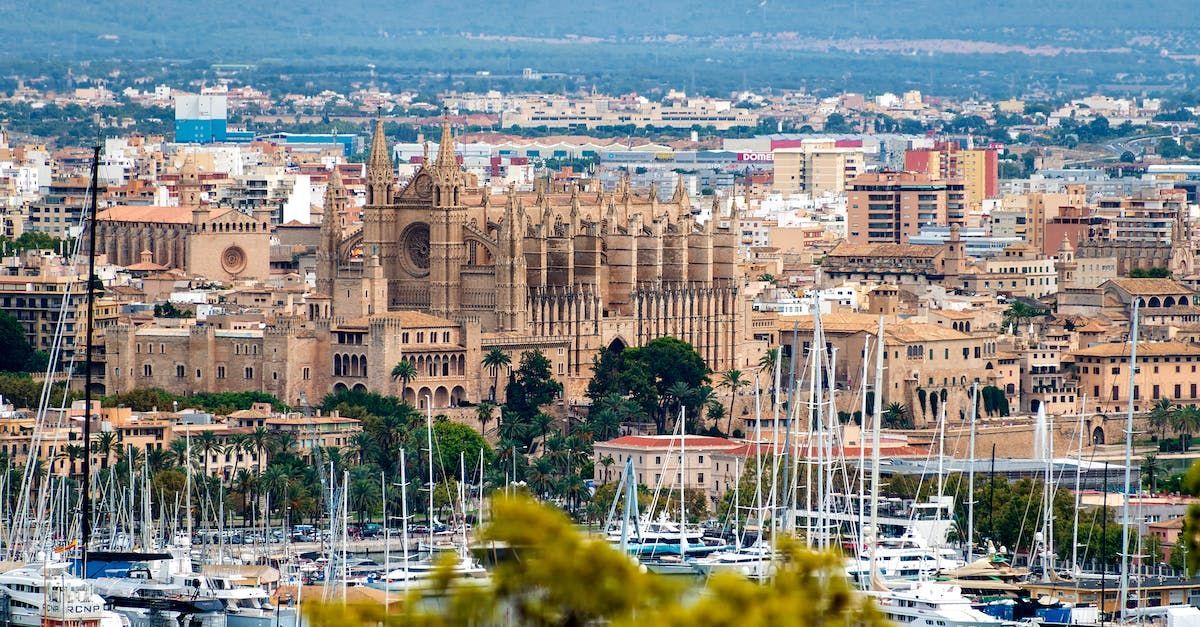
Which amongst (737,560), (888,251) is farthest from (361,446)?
(888,251)

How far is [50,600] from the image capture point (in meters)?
52.9

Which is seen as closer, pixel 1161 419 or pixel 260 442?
pixel 260 442

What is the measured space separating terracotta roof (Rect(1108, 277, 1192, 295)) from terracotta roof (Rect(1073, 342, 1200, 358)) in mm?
13661

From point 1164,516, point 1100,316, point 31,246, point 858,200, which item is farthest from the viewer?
point 858,200

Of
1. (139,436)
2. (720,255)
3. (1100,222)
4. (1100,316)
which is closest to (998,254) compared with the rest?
(1100,222)

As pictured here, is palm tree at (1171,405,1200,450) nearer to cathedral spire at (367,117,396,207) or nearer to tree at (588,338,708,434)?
tree at (588,338,708,434)

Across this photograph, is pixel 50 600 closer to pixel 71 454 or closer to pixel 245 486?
pixel 71 454

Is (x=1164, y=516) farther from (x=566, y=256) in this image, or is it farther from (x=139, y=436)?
(x=566, y=256)

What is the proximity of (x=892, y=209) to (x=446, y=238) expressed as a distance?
220 ft

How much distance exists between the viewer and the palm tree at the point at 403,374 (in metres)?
96.1

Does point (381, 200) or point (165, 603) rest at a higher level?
point (381, 200)

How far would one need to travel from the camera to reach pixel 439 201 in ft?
335

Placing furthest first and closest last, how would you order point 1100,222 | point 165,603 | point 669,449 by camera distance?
point 1100,222, point 669,449, point 165,603

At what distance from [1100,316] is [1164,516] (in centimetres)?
4556
